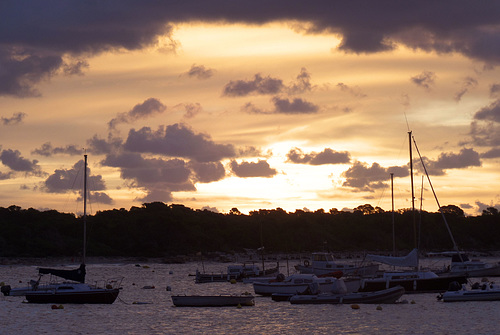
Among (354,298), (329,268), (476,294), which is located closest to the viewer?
(354,298)

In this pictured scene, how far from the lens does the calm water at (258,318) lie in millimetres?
52469

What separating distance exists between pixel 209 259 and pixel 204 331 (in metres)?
148

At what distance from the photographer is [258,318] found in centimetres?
5931

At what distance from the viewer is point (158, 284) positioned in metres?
109

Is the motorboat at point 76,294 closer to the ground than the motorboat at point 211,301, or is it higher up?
higher up

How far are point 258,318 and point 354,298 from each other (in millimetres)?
10222

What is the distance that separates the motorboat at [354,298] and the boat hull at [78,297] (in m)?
16.7

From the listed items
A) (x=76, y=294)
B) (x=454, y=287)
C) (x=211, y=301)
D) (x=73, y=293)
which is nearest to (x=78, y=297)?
(x=76, y=294)

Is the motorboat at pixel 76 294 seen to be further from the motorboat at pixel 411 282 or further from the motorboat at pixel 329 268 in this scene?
the motorboat at pixel 329 268

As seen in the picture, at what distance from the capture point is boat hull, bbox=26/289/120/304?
65.8m

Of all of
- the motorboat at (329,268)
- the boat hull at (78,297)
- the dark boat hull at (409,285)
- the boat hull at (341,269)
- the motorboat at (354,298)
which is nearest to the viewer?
the motorboat at (354,298)

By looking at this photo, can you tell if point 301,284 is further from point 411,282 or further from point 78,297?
point 78,297

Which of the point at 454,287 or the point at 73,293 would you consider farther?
the point at 454,287

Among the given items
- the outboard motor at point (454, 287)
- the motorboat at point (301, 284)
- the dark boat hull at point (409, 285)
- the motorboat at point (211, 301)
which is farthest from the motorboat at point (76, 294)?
the outboard motor at point (454, 287)
